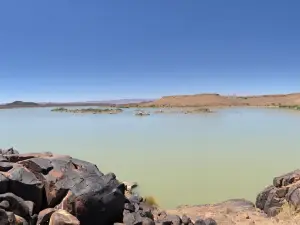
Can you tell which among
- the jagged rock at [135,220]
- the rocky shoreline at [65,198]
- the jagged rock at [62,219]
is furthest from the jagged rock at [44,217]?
the jagged rock at [135,220]

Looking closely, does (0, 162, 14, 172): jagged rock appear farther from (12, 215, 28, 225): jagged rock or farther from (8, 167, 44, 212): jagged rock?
(12, 215, 28, 225): jagged rock

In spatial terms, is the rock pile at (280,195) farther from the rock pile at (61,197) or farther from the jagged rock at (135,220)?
the jagged rock at (135,220)

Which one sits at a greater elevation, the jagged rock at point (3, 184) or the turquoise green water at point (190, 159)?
the jagged rock at point (3, 184)

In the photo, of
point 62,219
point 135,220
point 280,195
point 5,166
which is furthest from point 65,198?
point 280,195

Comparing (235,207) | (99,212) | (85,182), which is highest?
(85,182)

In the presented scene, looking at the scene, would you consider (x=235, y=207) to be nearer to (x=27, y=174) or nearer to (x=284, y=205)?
(x=284, y=205)

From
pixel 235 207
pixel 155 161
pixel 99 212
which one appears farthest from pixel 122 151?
pixel 99 212

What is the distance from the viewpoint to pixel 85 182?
728 centimetres

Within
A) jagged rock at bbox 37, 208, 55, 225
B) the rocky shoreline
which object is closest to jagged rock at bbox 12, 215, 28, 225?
the rocky shoreline

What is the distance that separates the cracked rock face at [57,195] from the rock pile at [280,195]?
14.3ft

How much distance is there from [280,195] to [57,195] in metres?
5.84

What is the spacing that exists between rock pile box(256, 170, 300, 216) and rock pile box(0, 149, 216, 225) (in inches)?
105

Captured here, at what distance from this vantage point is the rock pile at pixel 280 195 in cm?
951

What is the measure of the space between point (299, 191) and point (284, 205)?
50cm
